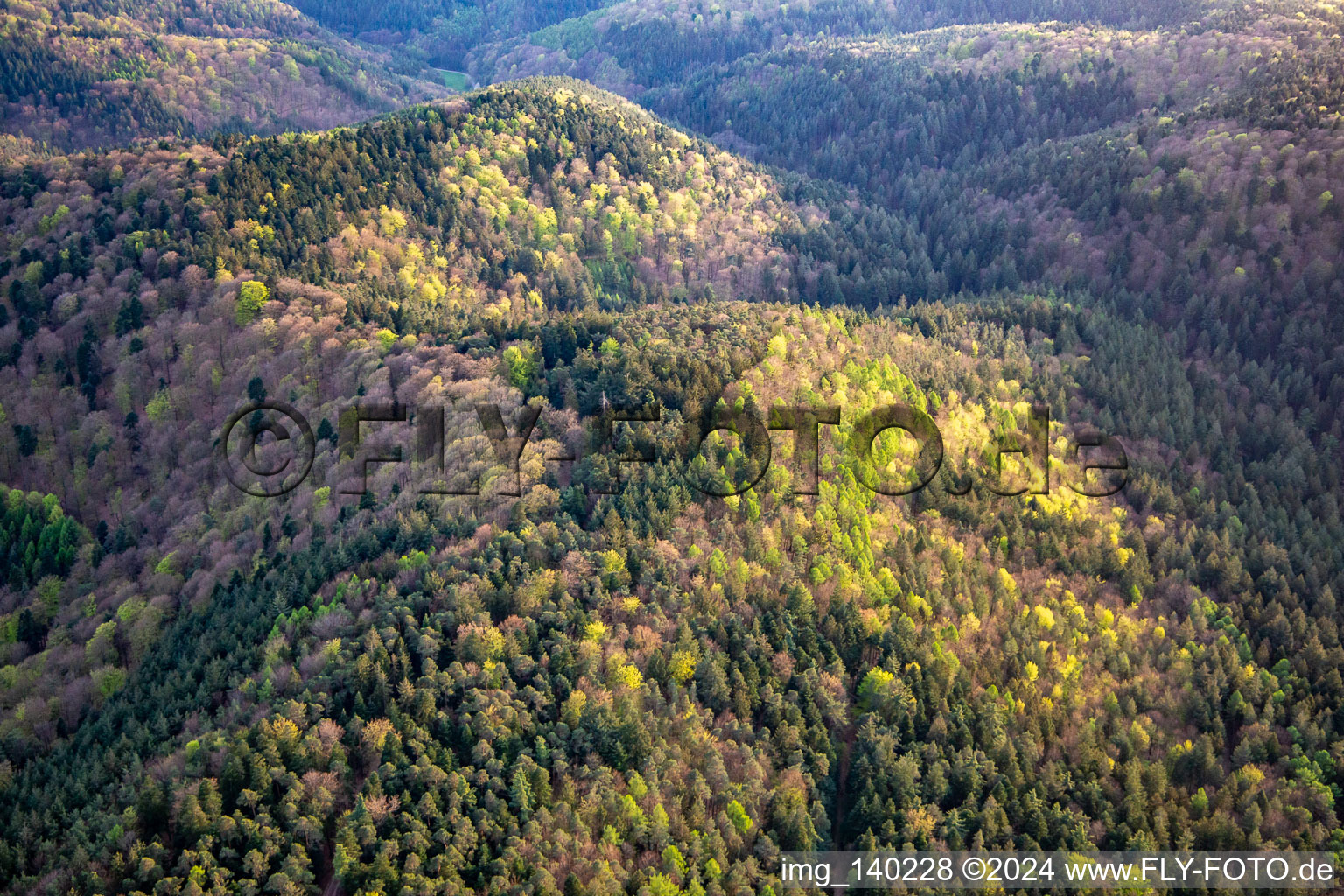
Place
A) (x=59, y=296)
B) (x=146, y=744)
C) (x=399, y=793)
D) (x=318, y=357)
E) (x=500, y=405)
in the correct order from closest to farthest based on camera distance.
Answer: (x=399, y=793)
(x=146, y=744)
(x=500, y=405)
(x=318, y=357)
(x=59, y=296)

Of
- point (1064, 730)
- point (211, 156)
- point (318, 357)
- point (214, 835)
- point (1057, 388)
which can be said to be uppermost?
point (211, 156)

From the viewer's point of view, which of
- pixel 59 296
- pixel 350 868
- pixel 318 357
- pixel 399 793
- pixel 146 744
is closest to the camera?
pixel 350 868

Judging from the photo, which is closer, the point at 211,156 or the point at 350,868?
the point at 350,868

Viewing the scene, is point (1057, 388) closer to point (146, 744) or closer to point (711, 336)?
point (711, 336)

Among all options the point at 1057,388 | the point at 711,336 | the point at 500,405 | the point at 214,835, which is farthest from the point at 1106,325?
the point at 214,835

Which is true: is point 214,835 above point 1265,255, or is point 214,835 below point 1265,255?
below

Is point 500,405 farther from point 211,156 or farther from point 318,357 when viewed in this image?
point 211,156
